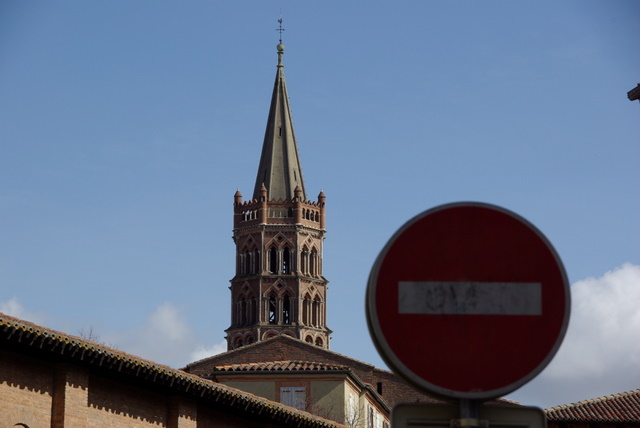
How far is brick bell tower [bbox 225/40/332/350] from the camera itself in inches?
4114

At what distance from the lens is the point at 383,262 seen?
11.7 feet

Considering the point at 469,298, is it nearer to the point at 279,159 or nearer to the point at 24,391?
the point at 24,391

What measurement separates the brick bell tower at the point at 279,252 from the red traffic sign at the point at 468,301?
99.7m

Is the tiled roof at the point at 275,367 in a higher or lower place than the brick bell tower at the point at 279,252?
lower

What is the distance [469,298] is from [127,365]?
2149 cm

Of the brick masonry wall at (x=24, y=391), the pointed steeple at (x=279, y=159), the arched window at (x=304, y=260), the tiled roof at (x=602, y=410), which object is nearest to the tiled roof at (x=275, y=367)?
the tiled roof at (x=602, y=410)

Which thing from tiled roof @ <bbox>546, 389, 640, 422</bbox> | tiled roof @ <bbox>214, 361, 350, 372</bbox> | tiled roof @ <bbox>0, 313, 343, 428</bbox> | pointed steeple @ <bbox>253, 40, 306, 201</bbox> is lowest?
tiled roof @ <bbox>0, 313, 343, 428</bbox>

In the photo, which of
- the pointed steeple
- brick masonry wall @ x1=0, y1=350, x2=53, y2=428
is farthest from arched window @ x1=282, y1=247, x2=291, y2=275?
brick masonry wall @ x1=0, y1=350, x2=53, y2=428

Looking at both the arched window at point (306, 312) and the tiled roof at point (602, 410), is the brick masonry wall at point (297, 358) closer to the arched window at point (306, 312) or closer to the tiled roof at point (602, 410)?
the tiled roof at point (602, 410)

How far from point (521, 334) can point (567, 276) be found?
0.73 ft

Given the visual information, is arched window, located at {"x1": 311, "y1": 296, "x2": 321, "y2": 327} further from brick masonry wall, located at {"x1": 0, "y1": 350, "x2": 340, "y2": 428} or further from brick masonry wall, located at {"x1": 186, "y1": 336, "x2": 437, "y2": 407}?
brick masonry wall, located at {"x1": 0, "y1": 350, "x2": 340, "y2": 428}

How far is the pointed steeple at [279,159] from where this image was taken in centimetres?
10750

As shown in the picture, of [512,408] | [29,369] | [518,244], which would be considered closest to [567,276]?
[518,244]

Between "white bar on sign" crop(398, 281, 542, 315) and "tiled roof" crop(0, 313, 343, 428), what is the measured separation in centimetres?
1797
